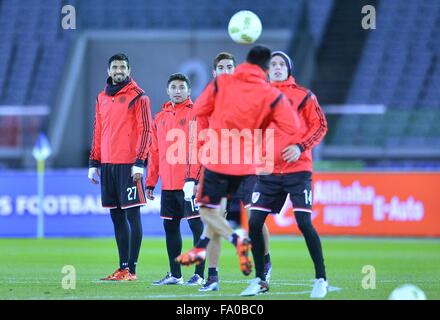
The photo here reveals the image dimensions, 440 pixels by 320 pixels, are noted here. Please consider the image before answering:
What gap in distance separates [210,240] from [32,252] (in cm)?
751

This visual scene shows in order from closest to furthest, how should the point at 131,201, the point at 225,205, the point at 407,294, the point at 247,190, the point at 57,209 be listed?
1. the point at 407,294
2. the point at 225,205
3. the point at 247,190
4. the point at 131,201
5. the point at 57,209

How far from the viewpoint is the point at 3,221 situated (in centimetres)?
2072

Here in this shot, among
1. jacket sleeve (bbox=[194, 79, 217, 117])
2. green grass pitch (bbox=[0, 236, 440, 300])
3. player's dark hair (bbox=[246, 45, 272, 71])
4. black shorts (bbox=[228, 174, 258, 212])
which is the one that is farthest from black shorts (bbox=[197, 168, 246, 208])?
black shorts (bbox=[228, 174, 258, 212])

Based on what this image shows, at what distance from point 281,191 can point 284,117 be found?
0.94 m

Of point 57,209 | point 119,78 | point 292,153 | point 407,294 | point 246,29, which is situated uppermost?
point 246,29

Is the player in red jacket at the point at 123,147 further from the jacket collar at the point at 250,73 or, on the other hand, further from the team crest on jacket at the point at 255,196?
the jacket collar at the point at 250,73

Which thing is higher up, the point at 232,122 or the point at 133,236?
the point at 232,122

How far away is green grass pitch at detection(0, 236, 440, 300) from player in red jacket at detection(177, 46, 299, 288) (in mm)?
804

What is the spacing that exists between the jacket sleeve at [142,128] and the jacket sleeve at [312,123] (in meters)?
2.07

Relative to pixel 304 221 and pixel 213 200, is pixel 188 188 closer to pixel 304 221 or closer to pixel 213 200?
pixel 213 200

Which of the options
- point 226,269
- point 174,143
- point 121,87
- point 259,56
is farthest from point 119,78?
point 226,269

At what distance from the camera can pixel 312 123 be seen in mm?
10289

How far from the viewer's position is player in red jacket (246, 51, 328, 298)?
32.8 ft
